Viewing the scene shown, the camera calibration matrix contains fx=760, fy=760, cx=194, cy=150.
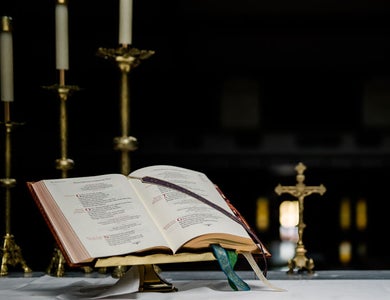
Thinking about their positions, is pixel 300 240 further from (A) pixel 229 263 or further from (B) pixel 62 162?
(B) pixel 62 162

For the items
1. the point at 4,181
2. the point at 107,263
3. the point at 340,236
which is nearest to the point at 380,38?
the point at 340,236

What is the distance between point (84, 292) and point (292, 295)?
1.16ft

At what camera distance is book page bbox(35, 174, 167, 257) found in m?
1.19

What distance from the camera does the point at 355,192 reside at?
436cm

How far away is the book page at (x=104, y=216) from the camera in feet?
3.89

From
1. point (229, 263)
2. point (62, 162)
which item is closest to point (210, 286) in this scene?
point (229, 263)

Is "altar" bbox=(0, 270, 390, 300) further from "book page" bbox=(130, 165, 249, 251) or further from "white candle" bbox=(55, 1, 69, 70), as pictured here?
"white candle" bbox=(55, 1, 69, 70)

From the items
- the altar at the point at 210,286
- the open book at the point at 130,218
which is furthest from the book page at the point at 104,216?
the altar at the point at 210,286

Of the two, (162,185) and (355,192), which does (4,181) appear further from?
(355,192)

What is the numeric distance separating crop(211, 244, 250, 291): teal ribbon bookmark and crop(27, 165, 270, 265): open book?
1cm

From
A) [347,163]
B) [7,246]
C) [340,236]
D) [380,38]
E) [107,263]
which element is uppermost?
[380,38]

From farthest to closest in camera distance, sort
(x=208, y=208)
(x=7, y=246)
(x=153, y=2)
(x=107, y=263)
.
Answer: (x=153, y=2) < (x=7, y=246) < (x=208, y=208) < (x=107, y=263)

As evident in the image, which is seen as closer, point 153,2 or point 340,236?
point 153,2

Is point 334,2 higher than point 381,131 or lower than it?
higher
